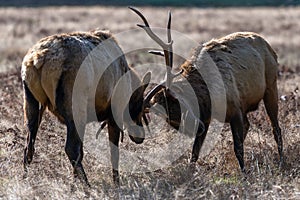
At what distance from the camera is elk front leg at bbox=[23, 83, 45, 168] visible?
809 centimetres

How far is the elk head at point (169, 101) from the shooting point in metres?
8.77

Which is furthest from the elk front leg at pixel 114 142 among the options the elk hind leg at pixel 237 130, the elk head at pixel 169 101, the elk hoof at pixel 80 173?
the elk hind leg at pixel 237 130

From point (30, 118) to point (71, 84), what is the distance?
802 mm

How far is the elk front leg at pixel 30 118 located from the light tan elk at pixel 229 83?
4.86 ft

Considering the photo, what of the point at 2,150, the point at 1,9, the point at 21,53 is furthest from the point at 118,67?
the point at 1,9

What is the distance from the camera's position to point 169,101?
29.2 ft

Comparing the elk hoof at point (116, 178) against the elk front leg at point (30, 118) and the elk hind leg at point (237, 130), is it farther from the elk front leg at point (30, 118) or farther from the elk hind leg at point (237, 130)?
the elk hind leg at point (237, 130)

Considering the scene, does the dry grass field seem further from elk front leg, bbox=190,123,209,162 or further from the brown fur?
the brown fur

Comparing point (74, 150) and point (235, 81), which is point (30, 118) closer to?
point (74, 150)

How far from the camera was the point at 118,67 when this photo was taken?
898 cm

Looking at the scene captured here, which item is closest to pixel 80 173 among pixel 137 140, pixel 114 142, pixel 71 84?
pixel 71 84

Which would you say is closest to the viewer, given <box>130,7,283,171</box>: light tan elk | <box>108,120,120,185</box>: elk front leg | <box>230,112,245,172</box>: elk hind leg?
<box>108,120,120,185</box>: elk front leg

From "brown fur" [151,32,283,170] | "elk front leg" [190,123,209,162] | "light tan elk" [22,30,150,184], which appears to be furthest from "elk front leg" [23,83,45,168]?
"elk front leg" [190,123,209,162]

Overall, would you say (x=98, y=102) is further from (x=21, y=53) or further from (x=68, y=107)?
(x=21, y=53)
